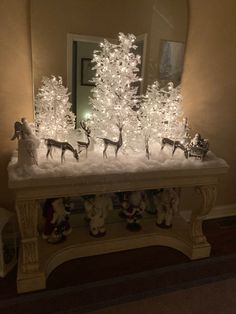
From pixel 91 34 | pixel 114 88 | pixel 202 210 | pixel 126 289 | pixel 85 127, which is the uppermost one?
pixel 91 34

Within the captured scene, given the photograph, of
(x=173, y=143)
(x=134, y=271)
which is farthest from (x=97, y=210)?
(x=173, y=143)

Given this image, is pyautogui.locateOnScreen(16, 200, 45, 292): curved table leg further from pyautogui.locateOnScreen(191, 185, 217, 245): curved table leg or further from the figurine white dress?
pyautogui.locateOnScreen(191, 185, 217, 245): curved table leg

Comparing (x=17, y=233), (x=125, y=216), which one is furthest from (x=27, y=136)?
(x=125, y=216)

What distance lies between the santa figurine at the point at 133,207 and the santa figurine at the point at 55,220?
458mm

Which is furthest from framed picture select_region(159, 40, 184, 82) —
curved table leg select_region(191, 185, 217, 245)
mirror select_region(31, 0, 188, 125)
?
curved table leg select_region(191, 185, 217, 245)

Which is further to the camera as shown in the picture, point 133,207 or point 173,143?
point 133,207

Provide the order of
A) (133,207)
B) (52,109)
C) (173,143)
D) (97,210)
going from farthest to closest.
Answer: (133,207) < (97,210) < (173,143) < (52,109)

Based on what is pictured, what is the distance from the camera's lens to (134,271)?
1946 millimetres

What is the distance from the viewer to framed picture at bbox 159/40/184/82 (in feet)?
6.68

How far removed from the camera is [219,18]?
6.77 feet

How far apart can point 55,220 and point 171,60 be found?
1467 mm

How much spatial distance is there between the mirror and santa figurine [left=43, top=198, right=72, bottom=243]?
0.64m

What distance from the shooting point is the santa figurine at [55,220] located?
189cm

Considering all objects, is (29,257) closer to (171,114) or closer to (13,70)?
(13,70)
